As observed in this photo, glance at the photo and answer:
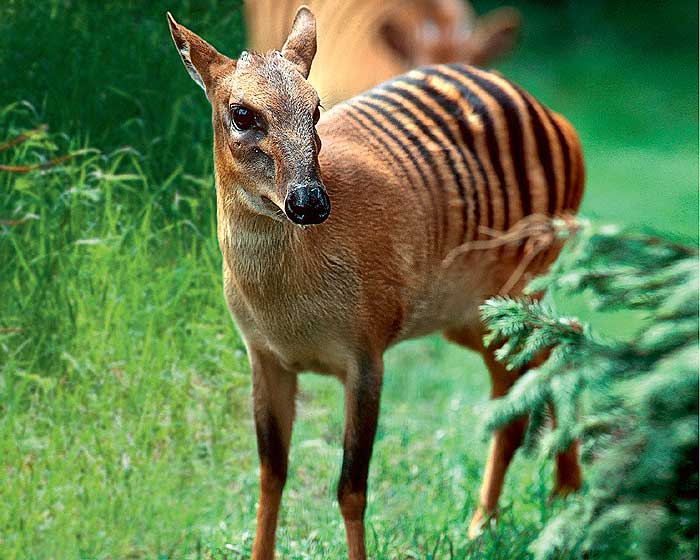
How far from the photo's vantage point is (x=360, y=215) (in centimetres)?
402

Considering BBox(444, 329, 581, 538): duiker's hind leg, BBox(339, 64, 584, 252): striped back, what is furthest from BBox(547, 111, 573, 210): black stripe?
BBox(444, 329, 581, 538): duiker's hind leg

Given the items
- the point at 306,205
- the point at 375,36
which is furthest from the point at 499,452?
the point at 375,36

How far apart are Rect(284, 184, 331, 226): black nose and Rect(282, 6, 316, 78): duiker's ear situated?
0.49m

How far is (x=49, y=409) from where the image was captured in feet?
14.9

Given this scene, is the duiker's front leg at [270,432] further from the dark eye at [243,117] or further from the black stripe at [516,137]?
the black stripe at [516,137]

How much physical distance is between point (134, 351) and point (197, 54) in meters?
1.55

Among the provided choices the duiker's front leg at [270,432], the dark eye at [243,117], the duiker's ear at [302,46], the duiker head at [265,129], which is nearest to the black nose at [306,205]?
the duiker head at [265,129]

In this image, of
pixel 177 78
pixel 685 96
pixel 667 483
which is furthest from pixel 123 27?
pixel 685 96

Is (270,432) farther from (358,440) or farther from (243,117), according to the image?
(243,117)

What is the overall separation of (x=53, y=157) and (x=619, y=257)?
259 cm

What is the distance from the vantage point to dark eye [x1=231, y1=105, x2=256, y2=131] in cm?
347

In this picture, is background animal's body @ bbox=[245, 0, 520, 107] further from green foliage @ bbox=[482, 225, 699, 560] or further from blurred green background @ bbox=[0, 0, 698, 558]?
green foliage @ bbox=[482, 225, 699, 560]

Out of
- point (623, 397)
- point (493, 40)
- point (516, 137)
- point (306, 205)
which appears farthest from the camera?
point (493, 40)

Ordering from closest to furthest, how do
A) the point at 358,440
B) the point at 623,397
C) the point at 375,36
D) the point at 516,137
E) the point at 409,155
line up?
the point at 623,397, the point at 358,440, the point at 409,155, the point at 516,137, the point at 375,36
